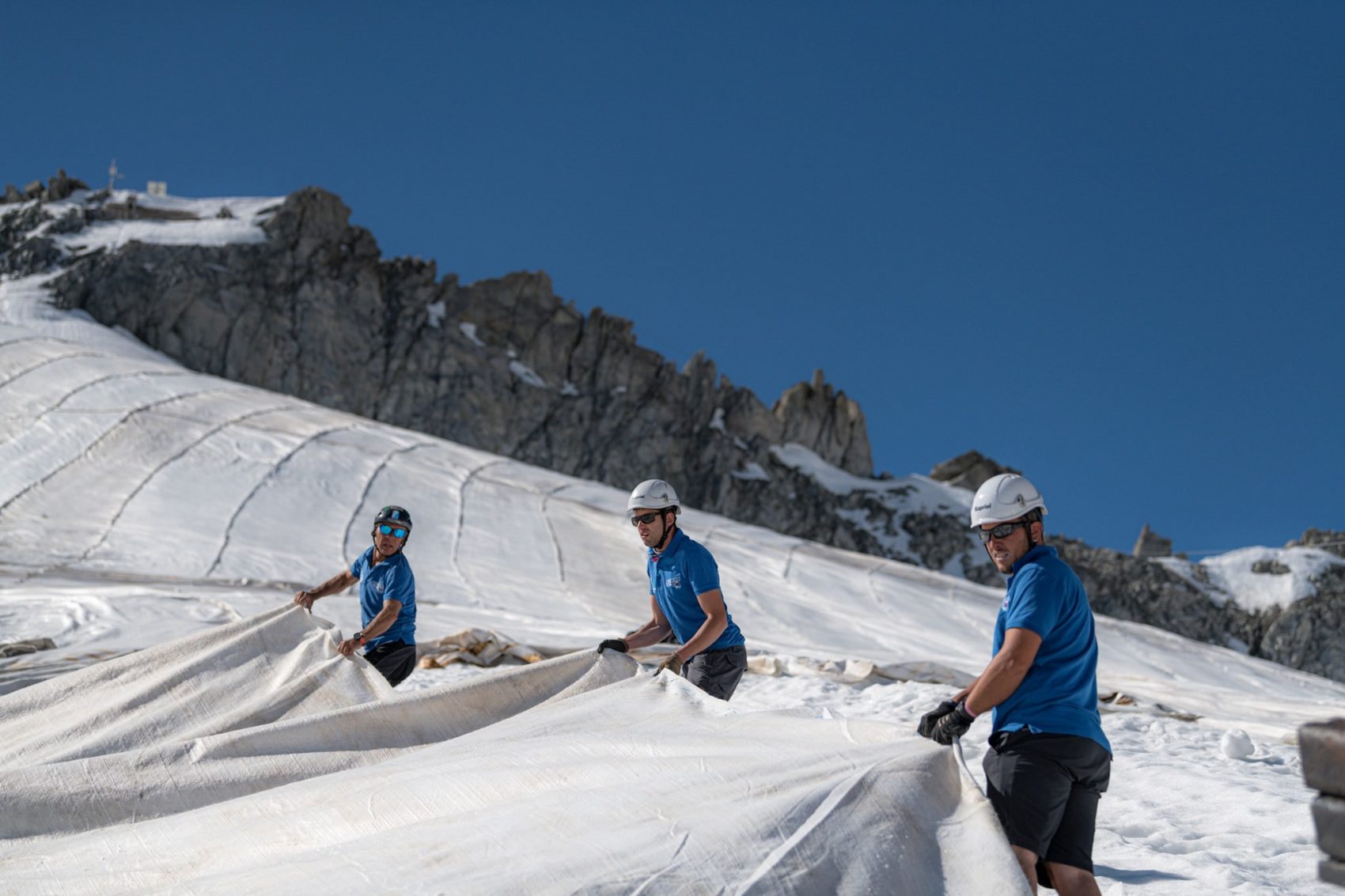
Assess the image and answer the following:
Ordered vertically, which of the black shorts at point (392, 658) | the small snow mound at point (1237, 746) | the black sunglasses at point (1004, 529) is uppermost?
the black sunglasses at point (1004, 529)

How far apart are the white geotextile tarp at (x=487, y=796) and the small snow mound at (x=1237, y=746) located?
3.58 meters

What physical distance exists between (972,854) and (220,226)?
148ft

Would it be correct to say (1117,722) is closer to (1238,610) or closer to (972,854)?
(972,854)

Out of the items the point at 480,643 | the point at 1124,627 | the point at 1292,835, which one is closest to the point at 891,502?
the point at 1124,627

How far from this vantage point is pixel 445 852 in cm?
237

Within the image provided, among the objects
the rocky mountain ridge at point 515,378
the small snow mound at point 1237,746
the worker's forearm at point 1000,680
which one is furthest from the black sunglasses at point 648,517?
the rocky mountain ridge at point 515,378

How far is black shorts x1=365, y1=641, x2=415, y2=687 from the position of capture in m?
5.22

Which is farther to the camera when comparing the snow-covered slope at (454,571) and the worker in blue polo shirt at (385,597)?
the snow-covered slope at (454,571)

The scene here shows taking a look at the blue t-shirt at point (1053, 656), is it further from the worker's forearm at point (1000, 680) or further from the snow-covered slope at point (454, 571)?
the snow-covered slope at point (454, 571)

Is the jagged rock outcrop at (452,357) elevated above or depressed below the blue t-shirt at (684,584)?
above

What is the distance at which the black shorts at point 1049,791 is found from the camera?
2543 mm

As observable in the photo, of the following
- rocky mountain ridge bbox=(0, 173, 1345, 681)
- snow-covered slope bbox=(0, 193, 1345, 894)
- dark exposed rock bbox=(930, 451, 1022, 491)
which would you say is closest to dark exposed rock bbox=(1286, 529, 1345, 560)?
rocky mountain ridge bbox=(0, 173, 1345, 681)

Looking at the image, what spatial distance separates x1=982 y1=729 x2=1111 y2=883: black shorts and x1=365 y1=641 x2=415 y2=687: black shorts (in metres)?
3.38

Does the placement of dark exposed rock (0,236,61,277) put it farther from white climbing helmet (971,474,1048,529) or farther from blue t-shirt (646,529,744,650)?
white climbing helmet (971,474,1048,529)
